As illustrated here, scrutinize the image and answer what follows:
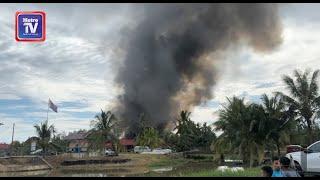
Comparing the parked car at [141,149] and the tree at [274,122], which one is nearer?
the tree at [274,122]

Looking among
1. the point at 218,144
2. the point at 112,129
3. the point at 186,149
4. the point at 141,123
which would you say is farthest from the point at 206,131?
the point at 218,144

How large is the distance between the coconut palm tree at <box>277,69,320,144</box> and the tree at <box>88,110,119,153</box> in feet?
65.2

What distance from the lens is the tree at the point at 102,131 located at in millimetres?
46469

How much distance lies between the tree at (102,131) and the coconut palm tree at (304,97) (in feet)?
65.2

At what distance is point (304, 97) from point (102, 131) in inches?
843

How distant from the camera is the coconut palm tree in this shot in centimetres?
3256

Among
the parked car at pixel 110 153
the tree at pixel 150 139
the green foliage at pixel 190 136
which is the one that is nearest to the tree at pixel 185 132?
the green foliage at pixel 190 136

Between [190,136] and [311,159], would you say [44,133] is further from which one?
[311,159]

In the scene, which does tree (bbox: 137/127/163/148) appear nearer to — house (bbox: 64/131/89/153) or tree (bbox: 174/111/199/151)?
tree (bbox: 174/111/199/151)

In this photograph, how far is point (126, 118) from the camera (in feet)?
210

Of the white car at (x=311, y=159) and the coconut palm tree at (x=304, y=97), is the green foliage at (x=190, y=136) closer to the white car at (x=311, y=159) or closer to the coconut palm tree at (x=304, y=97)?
the coconut palm tree at (x=304, y=97)

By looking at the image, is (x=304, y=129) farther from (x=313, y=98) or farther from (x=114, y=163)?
(x=114, y=163)

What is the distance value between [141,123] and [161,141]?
5.02 meters

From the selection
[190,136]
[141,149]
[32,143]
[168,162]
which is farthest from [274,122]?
[32,143]
